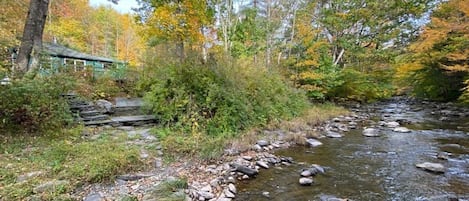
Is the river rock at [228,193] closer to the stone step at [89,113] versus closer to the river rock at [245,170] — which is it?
the river rock at [245,170]

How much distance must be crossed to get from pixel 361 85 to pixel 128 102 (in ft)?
36.3

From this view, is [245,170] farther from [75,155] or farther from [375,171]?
[75,155]

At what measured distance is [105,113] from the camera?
21.8ft

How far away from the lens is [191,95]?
5996 mm

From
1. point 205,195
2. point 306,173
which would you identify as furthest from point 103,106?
point 306,173

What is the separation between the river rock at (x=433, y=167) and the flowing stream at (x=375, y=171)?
0.28ft

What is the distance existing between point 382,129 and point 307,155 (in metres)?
3.87

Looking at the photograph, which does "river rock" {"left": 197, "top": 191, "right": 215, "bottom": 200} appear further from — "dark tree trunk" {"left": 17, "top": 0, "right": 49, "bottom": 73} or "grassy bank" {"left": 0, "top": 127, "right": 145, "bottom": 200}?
"dark tree trunk" {"left": 17, "top": 0, "right": 49, "bottom": 73}

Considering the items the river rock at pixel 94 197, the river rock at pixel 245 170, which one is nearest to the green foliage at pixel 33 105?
the river rock at pixel 94 197

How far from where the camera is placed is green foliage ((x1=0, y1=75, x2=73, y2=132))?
434cm

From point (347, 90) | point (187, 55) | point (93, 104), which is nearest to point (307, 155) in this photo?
point (187, 55)

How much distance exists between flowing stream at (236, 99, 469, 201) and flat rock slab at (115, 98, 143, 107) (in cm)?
443

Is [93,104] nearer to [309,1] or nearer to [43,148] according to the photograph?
[43,148]

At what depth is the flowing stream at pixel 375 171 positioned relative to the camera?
349 cm
